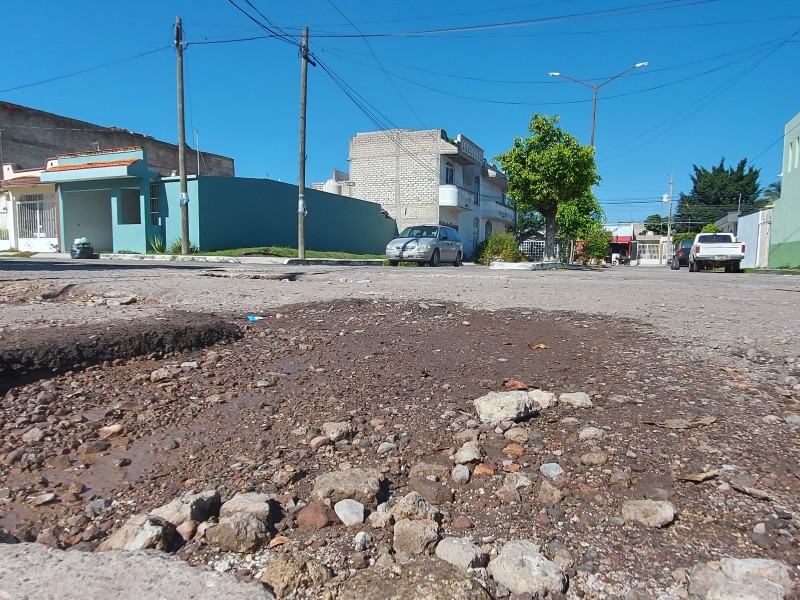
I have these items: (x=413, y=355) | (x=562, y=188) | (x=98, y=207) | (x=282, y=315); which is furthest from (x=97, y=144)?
(x=413, y=355)

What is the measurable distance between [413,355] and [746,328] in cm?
329

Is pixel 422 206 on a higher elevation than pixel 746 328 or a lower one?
higher

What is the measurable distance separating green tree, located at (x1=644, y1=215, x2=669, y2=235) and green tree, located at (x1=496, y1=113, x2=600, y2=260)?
2043 inches

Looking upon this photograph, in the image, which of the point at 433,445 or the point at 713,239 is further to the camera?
the point at 713,239

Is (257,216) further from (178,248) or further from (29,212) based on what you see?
(29,212)

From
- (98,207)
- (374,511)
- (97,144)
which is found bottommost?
(374,511)

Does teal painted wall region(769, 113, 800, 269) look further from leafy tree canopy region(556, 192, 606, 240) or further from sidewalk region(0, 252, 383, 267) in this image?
sidewalk region(0, 252, 383, 267)

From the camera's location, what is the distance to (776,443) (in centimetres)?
235

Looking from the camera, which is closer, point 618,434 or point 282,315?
point 618,434

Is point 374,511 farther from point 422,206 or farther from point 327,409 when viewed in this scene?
point 422,206

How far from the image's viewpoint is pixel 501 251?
25.4 metres

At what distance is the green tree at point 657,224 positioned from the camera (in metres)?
66.9

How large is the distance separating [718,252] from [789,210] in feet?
18.0

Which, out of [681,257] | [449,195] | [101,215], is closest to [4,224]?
[101,215]
